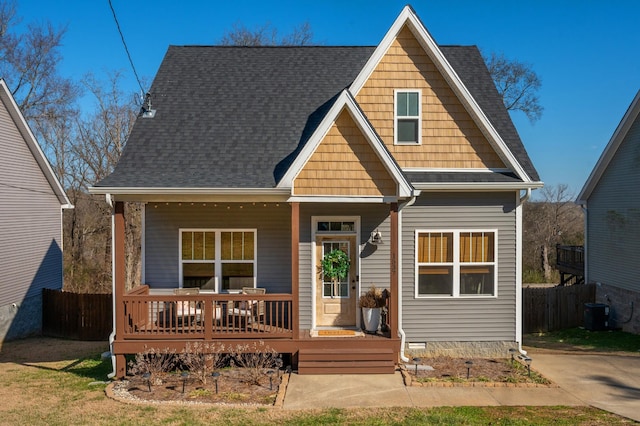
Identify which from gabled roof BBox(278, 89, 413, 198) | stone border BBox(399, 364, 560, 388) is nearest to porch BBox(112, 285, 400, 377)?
stone border BBox(399, 364, 560, 388)

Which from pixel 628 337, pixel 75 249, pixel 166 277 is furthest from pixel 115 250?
pixel 75 249

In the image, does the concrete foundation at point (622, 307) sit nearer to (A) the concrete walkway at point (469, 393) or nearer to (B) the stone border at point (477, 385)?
(A) the concrete walkway at point (469, 393)

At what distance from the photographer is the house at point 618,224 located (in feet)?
51.9

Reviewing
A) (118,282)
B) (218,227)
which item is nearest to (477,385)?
(218,227)

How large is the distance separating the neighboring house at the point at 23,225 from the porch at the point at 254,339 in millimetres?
7786

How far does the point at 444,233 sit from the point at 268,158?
174 inches

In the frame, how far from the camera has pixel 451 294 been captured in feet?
37.8

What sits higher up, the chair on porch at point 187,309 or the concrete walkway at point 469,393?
the chair on porch at point 187,309

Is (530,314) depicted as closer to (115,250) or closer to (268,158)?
(268,158)

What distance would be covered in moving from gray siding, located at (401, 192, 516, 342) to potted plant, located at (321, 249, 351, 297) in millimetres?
1367

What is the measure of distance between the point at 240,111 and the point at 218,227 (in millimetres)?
3035

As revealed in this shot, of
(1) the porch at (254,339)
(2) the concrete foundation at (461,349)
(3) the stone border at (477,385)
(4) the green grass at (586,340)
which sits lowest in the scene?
(4) the green grass at (586,340)

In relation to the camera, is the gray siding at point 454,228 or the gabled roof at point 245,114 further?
the gray siding at point 454,228

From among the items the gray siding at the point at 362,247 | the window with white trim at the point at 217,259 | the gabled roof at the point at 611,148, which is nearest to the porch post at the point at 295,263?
the gray siding at the point at 362,247
